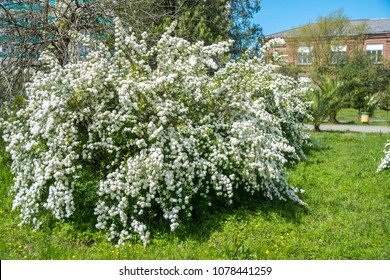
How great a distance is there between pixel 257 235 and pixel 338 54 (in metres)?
28.5

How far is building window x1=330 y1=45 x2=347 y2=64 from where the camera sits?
2994 cm

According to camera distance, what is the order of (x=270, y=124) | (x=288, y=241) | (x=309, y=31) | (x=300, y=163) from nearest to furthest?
(x=288, y=241)
(x=270, y=124)
(x=300, y=163)
(x=309, y=31)

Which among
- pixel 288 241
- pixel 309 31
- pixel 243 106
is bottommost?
pixel 288 241

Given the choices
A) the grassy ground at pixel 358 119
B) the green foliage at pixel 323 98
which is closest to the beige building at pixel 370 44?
the grassy ground at pixel 358 119

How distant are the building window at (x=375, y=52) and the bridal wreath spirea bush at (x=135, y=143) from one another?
27.0m

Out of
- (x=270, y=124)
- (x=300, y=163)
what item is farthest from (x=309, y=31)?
(x=270, y=124)

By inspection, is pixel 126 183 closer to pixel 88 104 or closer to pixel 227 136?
pixel 88 104

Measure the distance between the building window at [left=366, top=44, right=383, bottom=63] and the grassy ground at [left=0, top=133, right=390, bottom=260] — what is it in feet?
84.5

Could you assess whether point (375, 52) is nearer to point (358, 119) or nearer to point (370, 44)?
point (370, 44)

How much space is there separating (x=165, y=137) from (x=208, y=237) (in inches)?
44.0

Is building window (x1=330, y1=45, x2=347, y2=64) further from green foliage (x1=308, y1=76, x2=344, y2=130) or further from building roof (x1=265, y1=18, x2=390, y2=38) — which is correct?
green foliage (x1=308, y1=76, x2=344, y2=130)

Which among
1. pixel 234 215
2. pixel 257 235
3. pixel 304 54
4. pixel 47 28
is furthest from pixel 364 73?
pixel 257 235

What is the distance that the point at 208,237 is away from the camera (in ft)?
14.1

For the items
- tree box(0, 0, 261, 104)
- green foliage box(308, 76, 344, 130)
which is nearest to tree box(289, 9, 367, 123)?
green foliage box(308, 76, 344, 130)
